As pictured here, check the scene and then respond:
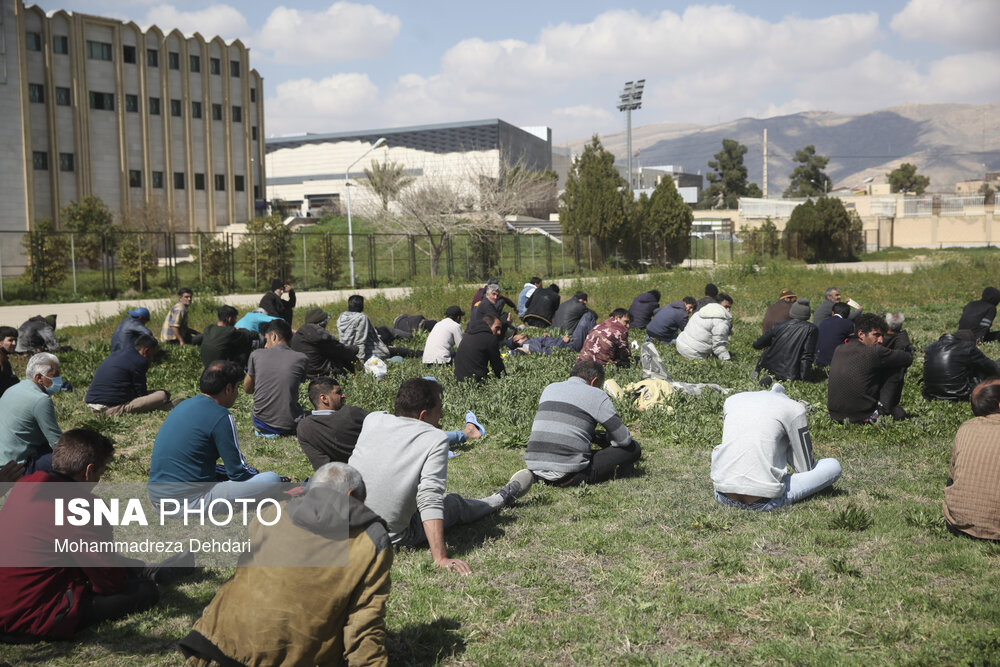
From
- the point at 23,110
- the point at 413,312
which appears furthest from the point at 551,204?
the point at 413,312

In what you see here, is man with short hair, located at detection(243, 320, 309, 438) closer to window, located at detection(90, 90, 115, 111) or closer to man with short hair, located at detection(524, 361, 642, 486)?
man with short hair, located at detection(524, 361, 642, 486)

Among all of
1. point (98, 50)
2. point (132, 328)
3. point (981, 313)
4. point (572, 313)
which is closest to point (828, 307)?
point (981, 313)

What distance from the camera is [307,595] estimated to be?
340 cm

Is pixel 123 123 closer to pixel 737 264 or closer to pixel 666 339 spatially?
pixel 737 264

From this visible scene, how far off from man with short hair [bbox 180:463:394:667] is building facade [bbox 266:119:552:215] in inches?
2499

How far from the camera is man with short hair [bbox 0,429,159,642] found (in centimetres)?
410

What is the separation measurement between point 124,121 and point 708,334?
157ft

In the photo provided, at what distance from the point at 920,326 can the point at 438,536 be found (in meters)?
15.3

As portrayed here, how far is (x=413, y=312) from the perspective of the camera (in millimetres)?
20484

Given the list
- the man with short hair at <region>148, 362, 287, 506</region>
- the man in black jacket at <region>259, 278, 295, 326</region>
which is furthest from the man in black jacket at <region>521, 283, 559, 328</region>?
the man with short hair at <region>148, 362, 287, 506</region>

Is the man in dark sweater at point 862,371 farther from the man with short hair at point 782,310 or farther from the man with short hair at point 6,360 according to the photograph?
the man with short hair at point 6,360

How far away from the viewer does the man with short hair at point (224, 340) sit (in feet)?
37.5

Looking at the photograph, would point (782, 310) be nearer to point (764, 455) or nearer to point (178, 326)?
point (764, 455)

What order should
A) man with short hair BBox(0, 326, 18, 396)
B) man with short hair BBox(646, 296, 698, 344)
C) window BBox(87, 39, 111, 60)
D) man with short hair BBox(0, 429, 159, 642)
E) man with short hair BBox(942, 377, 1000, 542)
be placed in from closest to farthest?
man with short hair BBox(0, 429, 159, 642), man with short hair BBox(942, 377, 1000, 542), man with short hair BBox(0, 326, 18, 396), man with short hair BBox(646, 296, 698, 344), window BBox(87, 39, 111, 60)
